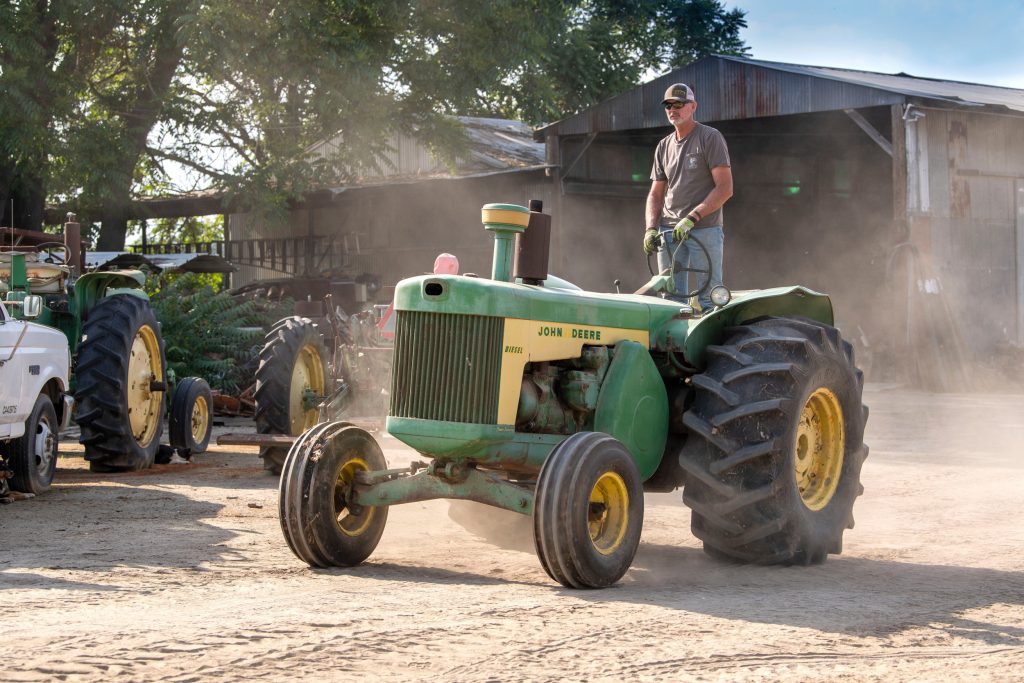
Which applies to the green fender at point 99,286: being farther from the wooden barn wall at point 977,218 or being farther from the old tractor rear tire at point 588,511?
the wooden barn wall at point 977,218

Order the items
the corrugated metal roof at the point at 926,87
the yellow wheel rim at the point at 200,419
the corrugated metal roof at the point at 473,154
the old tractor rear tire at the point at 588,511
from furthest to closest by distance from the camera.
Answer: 1. the corrugated metal roof at the point at 473,154
2. the corrugated metal roof at the point at 926,87
3. the yellow wheel rim at the point at 200,419
4. the old tractor rear tire at the point at 588,511

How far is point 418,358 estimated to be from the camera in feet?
19.7

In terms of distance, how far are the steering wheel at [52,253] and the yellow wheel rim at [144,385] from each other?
45.1 inches

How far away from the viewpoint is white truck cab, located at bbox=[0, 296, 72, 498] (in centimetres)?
864

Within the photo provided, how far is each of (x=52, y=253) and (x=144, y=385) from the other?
1742 mm

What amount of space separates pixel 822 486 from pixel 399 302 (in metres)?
2.46

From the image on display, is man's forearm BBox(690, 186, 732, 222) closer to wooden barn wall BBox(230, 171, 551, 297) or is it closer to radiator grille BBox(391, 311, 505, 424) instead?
radiator grille BBox(391, 311, 505, 424)

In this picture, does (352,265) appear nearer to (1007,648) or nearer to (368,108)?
(368,108)

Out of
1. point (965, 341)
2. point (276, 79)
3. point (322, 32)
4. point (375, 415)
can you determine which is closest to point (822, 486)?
point (375, 415)

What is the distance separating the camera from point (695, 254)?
25.6 feet

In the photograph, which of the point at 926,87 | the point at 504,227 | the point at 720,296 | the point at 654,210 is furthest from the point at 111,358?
the point at 926,87

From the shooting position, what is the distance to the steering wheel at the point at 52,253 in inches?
460

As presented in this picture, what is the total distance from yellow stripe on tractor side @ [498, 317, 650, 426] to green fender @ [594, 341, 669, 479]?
0.17m

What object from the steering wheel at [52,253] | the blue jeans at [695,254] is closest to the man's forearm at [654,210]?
the blue jeans at [695,254]
